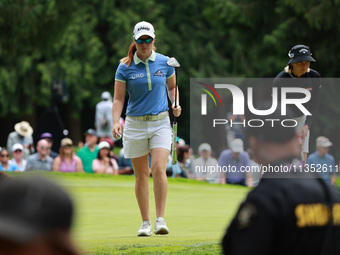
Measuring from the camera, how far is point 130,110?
27.3 feet

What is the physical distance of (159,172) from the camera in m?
8.34

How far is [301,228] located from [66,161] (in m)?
13.5

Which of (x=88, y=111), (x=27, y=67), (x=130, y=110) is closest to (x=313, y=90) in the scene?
(x=130, y=110)

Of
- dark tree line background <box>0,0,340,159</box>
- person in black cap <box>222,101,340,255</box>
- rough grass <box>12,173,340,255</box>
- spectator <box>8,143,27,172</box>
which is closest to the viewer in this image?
person in black cap <box>222,101,340,255</box>

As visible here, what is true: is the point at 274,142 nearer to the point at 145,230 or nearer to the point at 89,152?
the point at 145,230

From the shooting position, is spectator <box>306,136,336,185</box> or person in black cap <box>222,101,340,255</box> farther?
spectator <box>306,136,336,185</box>

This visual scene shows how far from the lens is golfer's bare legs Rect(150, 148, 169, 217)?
8.30 m

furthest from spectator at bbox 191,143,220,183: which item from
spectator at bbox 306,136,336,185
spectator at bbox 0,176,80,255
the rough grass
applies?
spectator at bbox 0,176,80,255

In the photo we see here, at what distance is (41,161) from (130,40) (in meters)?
21.6

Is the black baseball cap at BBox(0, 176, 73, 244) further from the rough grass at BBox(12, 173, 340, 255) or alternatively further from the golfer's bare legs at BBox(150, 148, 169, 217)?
the golfer's bare legs at BBox(150, 148, 169, 217)

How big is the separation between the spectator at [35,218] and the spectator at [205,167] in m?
14.9

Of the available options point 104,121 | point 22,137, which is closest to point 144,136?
point 22,137

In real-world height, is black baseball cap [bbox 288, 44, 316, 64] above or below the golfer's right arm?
above

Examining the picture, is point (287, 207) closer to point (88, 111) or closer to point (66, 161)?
point (66, 161)
